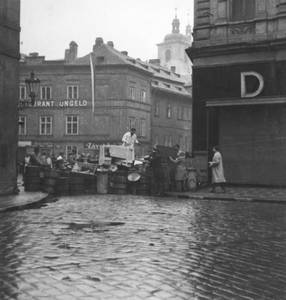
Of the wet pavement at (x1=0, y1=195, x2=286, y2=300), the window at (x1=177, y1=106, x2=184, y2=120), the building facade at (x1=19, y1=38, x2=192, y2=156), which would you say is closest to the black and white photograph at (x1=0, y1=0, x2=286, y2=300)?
the wet pavement at (x1=0, y1=195, x2=286, y2=300)

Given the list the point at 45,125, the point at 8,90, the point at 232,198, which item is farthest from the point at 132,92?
the point at 8,90

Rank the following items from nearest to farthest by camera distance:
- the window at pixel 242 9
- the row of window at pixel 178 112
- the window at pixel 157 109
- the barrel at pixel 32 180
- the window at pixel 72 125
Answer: the barrel at pixel 32 180 → the window at pixel 242 9 → the window at pixel 72 125 → the window at pixel 157 109 → the row of window at pixel 178 112

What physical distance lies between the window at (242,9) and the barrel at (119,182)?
915 cm

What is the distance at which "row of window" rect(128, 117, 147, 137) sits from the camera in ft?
175

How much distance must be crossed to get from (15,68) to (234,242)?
10634 mm

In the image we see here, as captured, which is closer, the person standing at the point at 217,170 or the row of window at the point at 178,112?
the person standing at the point at 217,170

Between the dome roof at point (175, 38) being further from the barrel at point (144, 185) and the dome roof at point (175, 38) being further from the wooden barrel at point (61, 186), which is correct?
the wooden barrel at point (61, 186)

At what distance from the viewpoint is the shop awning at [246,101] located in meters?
19.8

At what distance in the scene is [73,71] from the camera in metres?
53.4

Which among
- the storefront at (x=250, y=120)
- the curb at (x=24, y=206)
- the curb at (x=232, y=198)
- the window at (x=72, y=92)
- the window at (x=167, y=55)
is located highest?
the window at (x=167, y=55)

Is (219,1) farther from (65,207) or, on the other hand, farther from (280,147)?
(65,207)

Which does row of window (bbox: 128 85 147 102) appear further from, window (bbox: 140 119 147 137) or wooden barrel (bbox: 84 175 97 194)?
wooden barrel (bbox: 84 175 97 194)

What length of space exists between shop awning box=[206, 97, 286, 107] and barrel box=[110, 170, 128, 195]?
508 centimetres

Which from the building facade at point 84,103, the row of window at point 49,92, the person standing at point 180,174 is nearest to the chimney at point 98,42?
the building facade at point 84,103
